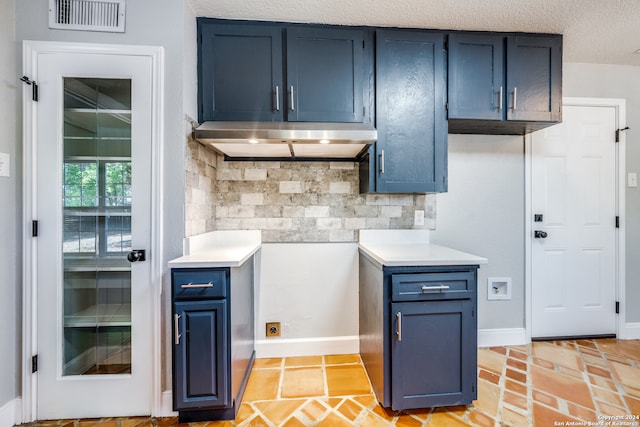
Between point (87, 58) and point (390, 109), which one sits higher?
point (87, 58)

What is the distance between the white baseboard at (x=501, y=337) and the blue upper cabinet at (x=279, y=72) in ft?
6.81

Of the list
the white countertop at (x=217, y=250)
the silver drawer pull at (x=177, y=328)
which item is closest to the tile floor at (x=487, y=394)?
the silver drawer pull at (x=177, y=328)

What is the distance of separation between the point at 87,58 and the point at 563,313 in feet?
13.0

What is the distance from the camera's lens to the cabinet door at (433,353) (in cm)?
145

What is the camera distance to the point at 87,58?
149 centimetres

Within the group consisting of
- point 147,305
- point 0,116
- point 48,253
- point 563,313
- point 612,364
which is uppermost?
point 0,116

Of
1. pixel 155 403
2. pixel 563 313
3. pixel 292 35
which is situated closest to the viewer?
pixel 155 403

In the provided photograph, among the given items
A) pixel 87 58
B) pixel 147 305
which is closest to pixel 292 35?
pixel 87 58

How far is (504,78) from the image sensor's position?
6.18 ft

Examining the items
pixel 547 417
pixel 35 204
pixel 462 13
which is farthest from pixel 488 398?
pixel 35 204

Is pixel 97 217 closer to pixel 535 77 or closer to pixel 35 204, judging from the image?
pixel 35 204

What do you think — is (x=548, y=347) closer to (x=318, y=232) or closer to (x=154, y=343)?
(x=318, y=232)

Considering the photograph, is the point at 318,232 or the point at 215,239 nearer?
the point at 215,239

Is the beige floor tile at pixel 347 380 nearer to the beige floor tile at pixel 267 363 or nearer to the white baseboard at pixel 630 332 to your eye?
the beige floor tile at pixel 267 363
